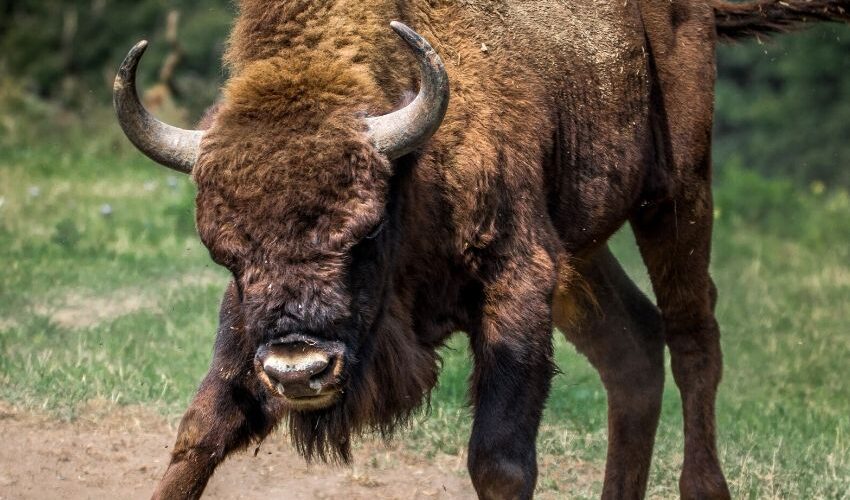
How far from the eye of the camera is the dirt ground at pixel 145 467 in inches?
231

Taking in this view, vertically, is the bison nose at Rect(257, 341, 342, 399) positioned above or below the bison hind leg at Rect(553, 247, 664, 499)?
above

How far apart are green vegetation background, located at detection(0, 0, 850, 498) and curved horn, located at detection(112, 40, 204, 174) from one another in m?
1.41

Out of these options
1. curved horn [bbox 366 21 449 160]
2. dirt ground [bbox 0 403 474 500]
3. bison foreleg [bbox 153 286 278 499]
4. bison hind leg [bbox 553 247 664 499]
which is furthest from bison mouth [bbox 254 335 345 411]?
bison hind leg [bbox 553 247 664 499]

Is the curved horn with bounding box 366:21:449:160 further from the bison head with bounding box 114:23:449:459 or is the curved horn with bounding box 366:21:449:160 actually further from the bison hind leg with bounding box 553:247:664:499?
the bison hind leg with bounding box 553:247:664:499

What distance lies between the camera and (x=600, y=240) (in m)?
5.93

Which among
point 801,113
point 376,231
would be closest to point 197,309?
point 376,231

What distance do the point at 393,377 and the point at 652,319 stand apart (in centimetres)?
221

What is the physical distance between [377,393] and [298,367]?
0.77 m

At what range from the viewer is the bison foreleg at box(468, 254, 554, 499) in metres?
4.85

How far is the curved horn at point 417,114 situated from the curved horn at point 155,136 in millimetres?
608

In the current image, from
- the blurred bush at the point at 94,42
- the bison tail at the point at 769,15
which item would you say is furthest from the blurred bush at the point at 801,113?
the bison tail at the point at 769,15

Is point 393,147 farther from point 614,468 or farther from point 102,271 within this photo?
A: point 102,271

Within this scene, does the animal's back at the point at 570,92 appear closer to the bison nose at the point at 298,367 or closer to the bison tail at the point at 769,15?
the bison tail at the point at 769,15

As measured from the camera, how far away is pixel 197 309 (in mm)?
8617
